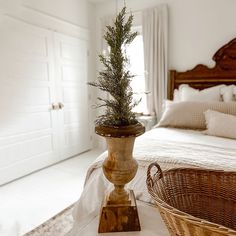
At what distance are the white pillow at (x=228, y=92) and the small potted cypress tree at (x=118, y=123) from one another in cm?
239

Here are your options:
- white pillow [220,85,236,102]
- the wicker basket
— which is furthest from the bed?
white pillow [220,85,236,102]

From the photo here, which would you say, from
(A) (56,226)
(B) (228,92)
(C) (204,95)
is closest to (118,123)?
(A) (56,226)

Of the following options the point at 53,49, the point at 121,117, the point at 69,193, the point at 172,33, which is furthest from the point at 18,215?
the point at 172,33

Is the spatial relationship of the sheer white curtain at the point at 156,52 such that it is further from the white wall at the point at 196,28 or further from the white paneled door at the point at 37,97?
the white paneled door at the point at 37,97

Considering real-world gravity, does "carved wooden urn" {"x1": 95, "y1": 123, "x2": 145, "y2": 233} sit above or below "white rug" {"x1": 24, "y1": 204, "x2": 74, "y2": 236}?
above

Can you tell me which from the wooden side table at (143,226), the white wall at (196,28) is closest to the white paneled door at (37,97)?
the white wall at (196,28)

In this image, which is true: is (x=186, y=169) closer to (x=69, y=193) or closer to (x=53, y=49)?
(x=69, y=193)

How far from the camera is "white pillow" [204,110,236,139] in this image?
7.25 ft

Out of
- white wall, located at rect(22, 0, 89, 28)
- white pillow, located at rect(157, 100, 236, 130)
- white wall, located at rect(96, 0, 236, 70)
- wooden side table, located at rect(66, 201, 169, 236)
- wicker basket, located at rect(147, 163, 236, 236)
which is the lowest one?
wooden side table, located at rect(66, 201, 169, 236)

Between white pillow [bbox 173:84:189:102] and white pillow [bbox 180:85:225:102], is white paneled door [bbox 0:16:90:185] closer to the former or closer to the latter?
white pillow [bbox 173:84:189:102]

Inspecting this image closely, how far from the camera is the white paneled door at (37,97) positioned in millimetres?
2795

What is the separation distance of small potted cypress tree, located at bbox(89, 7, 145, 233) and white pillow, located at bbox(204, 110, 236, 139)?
1603 millimetres

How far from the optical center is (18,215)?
217 centimetres

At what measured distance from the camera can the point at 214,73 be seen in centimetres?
A: 323
